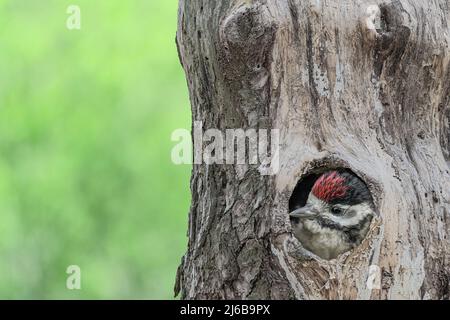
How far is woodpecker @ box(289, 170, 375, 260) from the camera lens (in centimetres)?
421

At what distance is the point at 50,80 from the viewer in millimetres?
9656

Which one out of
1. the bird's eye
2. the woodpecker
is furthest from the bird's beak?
the bird's eye

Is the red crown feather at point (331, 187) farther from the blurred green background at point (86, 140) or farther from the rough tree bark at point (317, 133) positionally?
the blurred green background at point (86, 140)

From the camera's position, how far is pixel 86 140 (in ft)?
31.8

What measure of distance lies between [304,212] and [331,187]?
18 cm

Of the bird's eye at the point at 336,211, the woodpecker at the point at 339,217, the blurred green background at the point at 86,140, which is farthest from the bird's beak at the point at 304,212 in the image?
the blurred green background at the point at 86,140

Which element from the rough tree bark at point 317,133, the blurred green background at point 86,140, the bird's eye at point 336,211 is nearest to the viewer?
the rough tree bark at point 317,133

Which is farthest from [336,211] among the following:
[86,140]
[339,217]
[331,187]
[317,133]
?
[86,140]

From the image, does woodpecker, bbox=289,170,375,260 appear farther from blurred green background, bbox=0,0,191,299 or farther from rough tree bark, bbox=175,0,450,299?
blurred green background, bbox=0,0,191,299

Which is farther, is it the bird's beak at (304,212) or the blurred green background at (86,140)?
the blurred green background at (86,140)

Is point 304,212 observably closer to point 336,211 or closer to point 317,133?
point 336,211

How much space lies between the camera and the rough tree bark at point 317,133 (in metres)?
4.21
